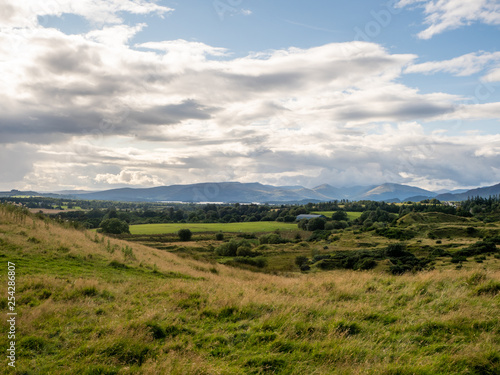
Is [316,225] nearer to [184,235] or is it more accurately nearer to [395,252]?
[184,235]

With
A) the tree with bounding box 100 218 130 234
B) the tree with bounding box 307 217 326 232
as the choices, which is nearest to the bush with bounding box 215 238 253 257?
the tree with bounding box 100 218 130 234

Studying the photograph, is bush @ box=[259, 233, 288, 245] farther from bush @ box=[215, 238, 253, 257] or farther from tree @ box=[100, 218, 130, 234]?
tree @ box=[100, 218, 130, 234]

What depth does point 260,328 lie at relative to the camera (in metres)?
8.06

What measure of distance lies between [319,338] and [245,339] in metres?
1.83

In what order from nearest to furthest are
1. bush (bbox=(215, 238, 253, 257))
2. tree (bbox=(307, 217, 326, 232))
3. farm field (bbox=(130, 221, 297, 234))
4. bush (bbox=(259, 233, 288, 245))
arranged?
bush (bbox=(215, 238, 253, 257)) < bush (bbox=(259, 233, 288, 245)) < farm field (bbox=(130, 221, 297, 234)) < tree (bbox=(307, 217, 326, 232))

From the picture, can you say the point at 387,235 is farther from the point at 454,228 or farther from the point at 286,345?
the point at 286,345

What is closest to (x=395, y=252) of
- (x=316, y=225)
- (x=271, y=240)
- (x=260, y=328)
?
(x=271, y=240)

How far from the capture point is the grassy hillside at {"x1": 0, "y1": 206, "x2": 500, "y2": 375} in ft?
20.8

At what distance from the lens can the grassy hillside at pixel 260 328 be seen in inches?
250

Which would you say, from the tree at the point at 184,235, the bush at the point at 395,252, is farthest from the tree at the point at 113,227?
the bush at the point at 395,252

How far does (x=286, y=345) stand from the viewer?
7180mm

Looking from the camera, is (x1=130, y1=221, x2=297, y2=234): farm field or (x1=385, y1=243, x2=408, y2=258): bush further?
(x1=130, y1=221, x2=297, y2=234): farm field

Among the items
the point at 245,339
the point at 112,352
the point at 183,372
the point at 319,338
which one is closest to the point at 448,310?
the point at 319,338

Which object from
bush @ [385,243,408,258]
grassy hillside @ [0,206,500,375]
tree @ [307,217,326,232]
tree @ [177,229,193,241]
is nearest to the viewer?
grassy hillside @ [0,206,500,375]
